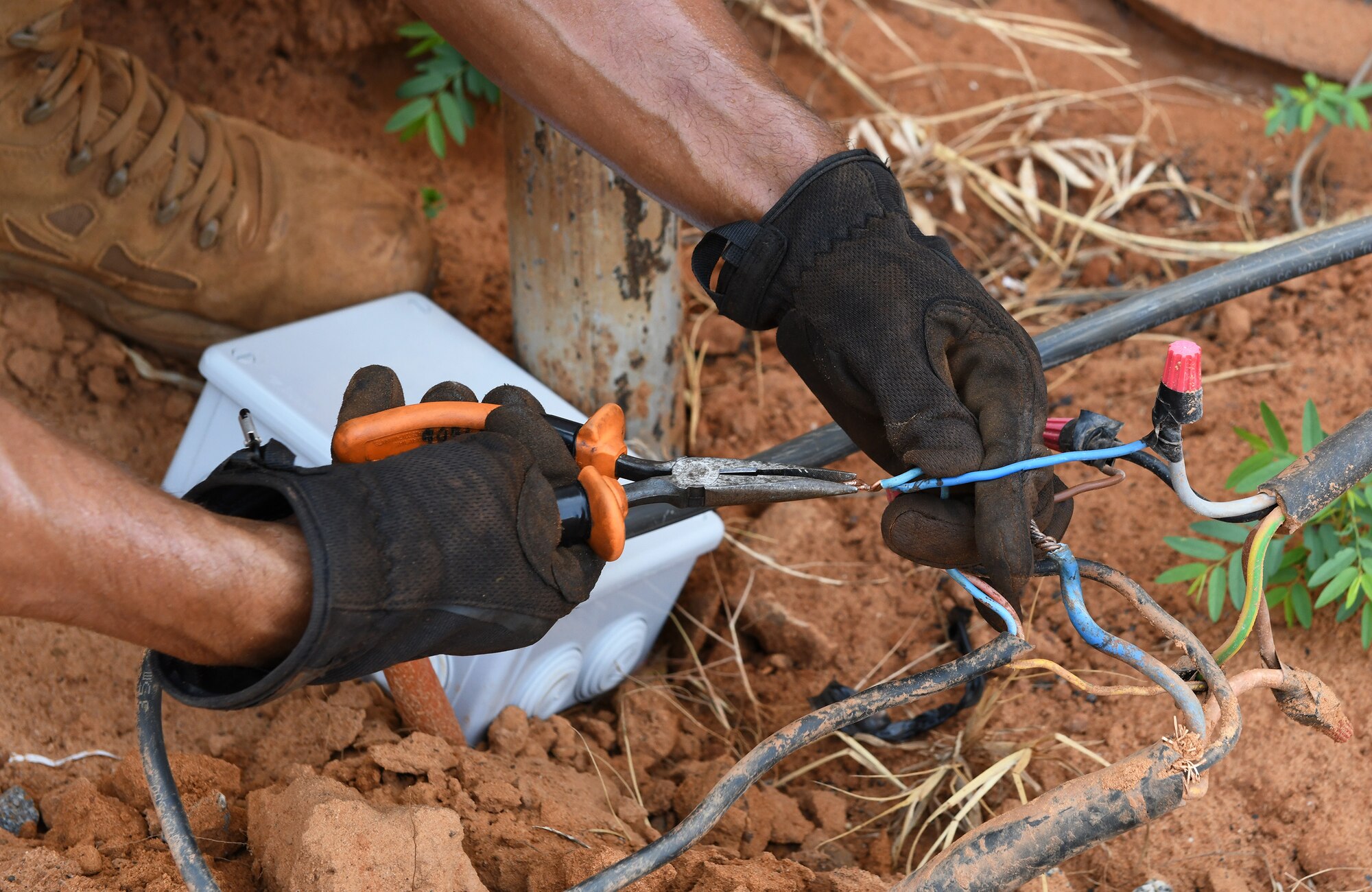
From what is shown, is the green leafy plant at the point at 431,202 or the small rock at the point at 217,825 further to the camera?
the green leafy plant at the point at 431,202

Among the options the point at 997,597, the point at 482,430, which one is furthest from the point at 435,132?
the point at 997,597

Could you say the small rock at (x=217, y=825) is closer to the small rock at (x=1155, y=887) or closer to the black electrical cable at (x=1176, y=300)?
the black electrical cable at (x=1176, y=300)

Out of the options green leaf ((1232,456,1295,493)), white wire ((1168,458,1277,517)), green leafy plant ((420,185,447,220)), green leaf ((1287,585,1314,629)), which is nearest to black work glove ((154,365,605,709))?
white wire ((1168,458,1277,517))

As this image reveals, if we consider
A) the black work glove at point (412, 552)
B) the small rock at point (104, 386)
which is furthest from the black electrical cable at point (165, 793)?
the small rock at point (104, 386)

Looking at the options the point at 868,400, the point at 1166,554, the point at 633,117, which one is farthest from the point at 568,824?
the point at 1166,554

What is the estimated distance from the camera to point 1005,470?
112 centimetres

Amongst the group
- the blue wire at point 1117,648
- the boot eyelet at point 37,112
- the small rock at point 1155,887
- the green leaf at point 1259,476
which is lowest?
the small rock at point 1155,887

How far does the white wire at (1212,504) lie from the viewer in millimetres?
1149

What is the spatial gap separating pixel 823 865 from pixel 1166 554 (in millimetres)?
867

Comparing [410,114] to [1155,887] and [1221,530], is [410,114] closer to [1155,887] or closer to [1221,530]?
[1221,530]

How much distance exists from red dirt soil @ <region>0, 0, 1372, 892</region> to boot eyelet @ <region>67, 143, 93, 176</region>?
0.32 m

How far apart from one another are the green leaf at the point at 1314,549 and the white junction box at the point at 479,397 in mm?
936

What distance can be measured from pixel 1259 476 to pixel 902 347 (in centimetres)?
77

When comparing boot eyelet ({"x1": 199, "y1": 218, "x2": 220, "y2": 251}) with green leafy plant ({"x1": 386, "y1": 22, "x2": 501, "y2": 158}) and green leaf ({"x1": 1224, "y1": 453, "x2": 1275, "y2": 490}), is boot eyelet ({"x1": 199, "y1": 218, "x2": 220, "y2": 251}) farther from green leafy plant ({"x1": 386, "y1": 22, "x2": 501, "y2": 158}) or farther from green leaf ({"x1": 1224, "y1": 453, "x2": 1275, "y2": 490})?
green leaf ({"x1": 1224, "y1": 453, "x2": 1275, "y2": 490})
